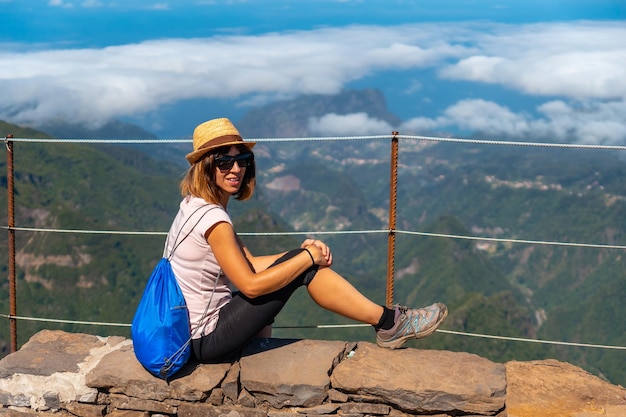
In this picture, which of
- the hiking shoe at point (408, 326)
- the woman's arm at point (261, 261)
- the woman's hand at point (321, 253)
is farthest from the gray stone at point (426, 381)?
the woman's arm at point (261, 261)

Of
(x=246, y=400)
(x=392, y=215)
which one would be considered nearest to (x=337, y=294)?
(x=246, y=400)

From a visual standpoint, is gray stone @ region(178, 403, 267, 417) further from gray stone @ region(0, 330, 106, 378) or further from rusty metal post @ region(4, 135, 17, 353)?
rusty metal post @ region(4, 135, 17, 353)

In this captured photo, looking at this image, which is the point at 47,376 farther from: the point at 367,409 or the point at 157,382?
the point at 367,409

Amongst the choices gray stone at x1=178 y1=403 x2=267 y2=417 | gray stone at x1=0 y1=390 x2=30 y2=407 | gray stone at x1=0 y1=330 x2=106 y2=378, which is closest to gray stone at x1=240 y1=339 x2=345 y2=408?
gray stone at x1=178 y1=403 x2=267 y2=417

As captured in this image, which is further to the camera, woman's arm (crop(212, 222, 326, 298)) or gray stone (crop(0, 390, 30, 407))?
gray stone (crop(0, 390, 30, 407))

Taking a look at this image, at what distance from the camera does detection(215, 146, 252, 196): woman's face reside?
5078 mm

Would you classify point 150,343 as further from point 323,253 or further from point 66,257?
point 66,257

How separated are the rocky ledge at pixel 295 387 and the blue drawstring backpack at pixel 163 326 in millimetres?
181

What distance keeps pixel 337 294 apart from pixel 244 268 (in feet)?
2.20

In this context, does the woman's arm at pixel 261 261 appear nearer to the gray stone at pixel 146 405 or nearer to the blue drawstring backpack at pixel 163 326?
the blue drawstring backpack at pixel 163 326

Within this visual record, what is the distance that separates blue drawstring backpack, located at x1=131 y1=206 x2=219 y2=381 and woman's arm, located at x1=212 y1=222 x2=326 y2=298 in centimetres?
27

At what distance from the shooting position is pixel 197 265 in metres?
5.04

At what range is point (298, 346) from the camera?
5.49 m

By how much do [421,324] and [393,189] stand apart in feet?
4.06
